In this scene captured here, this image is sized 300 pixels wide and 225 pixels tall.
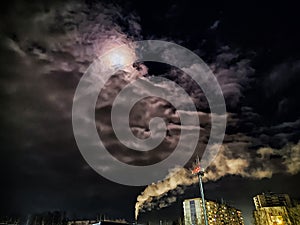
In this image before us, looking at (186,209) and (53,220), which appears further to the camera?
(186,209)

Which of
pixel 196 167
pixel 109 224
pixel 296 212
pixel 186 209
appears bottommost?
pixel 109 224

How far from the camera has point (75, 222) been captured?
14638 cm

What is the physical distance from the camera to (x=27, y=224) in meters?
120

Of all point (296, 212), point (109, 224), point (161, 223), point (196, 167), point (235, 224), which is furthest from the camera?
point (235, 224)

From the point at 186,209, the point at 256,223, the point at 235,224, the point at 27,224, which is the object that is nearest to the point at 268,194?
the point at 235,224

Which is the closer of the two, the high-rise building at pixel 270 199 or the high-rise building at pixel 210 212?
the high-rise building at pixel 210 212

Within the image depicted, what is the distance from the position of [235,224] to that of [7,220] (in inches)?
5546

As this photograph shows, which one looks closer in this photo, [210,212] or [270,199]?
[210,212]

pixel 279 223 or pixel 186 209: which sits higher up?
pixel 186 209

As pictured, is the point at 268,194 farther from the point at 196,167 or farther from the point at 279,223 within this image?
the point at 196,167

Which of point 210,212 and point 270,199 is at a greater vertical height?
point 270,199

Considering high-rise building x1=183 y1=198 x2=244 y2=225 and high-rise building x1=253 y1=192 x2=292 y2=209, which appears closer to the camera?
high-rise building x1=183 y1=198 x2=244 y2=225

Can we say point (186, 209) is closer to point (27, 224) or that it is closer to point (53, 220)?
point (53, 220)

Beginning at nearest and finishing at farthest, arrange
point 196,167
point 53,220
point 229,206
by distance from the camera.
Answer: point 196,167 → point 53,220 → point 229,206
